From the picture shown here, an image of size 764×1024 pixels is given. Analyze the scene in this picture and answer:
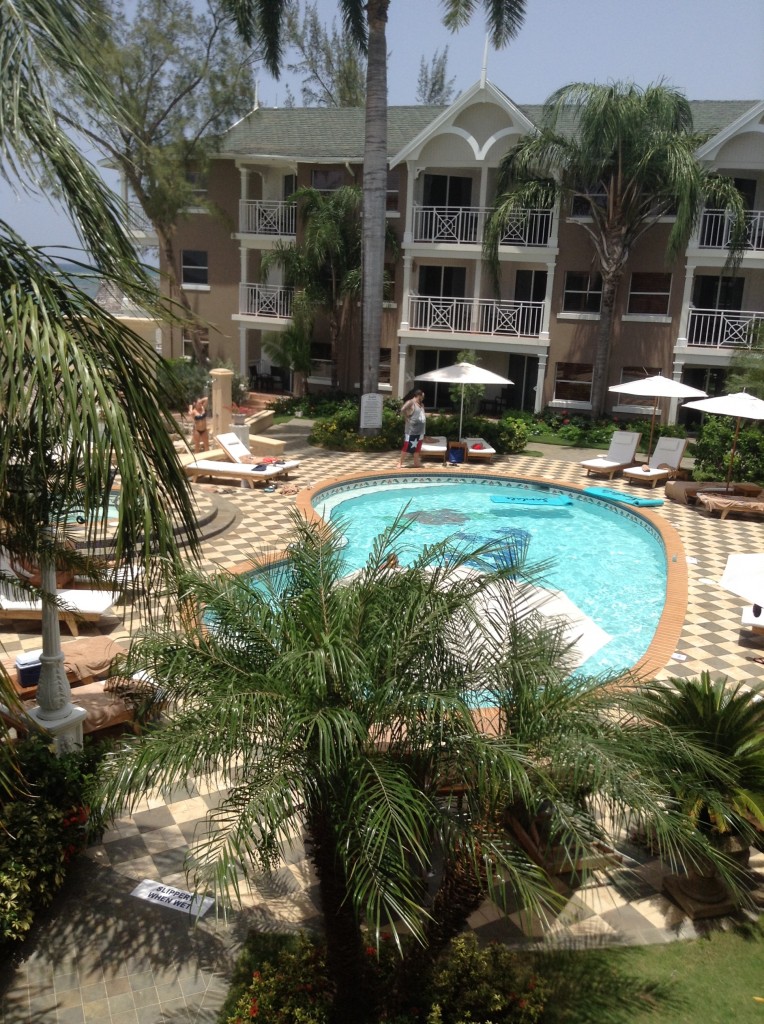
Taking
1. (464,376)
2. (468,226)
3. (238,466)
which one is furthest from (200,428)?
(468,226)

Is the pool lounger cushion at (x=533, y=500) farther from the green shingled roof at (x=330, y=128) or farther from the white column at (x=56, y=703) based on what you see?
the green shingled roof at (x=330, y=128)

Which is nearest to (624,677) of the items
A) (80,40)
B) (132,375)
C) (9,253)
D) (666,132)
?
(132,375)

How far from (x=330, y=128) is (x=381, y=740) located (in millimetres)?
30515

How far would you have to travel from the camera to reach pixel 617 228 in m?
24.6

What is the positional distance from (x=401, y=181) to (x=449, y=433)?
10.6m

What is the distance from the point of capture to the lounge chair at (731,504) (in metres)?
16.7

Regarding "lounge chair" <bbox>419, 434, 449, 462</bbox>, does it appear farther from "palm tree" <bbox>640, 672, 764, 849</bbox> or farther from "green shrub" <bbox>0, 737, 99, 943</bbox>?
"green shrub" <bbox>0, 737, 99, 943</bbox>

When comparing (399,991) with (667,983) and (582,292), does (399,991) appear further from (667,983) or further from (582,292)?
(582,292)

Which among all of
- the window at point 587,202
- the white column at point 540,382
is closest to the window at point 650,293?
the window at point 587,202

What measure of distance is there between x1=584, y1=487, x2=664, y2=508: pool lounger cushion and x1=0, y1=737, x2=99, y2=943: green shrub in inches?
534

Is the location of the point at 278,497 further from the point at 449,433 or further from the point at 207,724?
the point at 207,724

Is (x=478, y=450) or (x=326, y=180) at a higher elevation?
(x=326, y=180)

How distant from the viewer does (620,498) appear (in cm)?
1798

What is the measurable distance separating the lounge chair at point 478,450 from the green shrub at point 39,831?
51.2 feet
